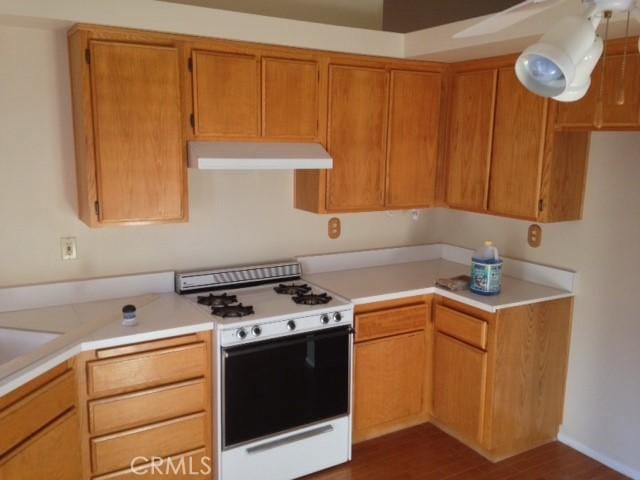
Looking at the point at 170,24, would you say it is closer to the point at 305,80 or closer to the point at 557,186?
the point at 305,80

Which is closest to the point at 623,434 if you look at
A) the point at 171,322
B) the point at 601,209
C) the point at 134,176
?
the point at 601,209

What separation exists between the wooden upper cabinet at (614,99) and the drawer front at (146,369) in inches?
82.1

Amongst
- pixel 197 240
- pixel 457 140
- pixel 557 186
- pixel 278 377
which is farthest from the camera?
pixel 457 140

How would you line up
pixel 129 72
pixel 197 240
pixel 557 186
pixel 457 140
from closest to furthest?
pixel 129 72, pixel 557 186, pixel 197 240, pixel 457 140

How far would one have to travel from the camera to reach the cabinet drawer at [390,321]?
3008mm

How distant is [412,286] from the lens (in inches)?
126

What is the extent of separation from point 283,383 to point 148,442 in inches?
26.3

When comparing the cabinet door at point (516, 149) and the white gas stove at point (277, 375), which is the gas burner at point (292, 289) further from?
the cabinet door at point (516, 149)

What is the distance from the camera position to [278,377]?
106 inches

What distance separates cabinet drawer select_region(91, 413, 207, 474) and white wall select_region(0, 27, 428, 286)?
2.80 feet

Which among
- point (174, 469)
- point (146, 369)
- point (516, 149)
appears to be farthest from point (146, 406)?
point (516, 149)

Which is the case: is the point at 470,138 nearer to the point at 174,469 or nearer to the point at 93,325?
the point at 93,325

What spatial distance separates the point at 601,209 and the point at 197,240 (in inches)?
86.4

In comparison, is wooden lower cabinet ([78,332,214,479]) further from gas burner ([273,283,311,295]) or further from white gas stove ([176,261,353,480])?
gas burner ([273,283,311,295])
